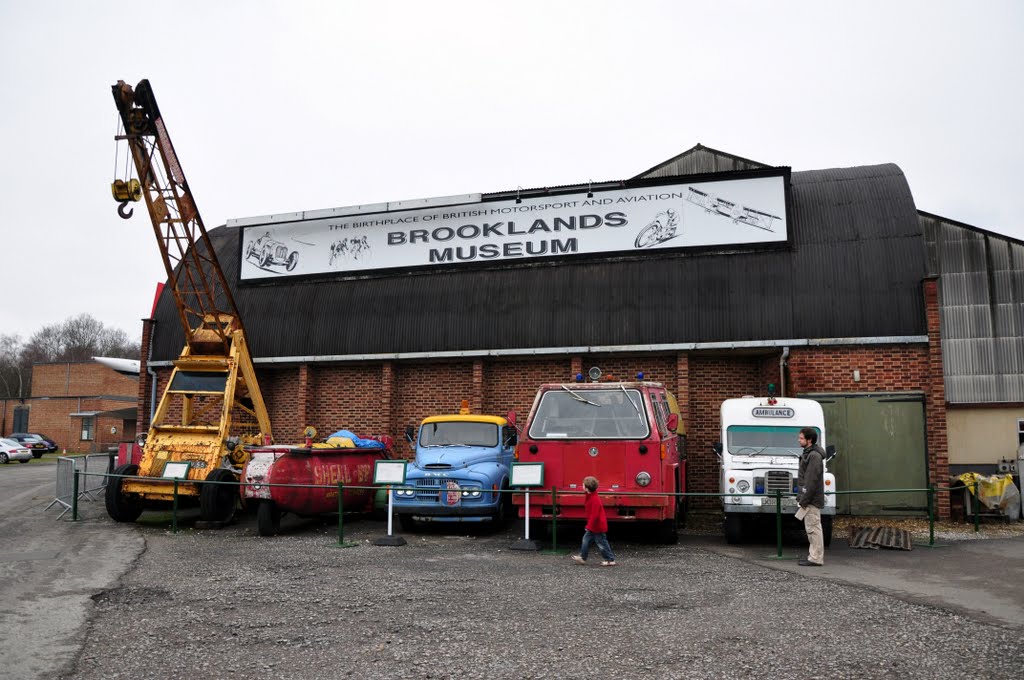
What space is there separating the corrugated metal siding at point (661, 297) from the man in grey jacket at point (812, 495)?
597 centimetres

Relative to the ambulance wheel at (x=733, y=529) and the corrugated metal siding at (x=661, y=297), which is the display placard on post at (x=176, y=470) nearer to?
the corrugated metal siding at (x=661, y=297)

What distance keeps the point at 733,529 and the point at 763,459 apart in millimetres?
1175

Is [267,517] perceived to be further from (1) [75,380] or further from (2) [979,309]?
(1) [75,380]

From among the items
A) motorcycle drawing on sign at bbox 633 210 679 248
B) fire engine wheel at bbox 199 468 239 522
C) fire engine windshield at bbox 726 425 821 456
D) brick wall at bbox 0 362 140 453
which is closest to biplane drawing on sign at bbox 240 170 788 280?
motorcycle drawing on sign at bbox 633 210 679 248

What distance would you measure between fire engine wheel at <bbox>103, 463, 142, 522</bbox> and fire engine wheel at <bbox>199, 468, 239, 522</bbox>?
4.76 feet

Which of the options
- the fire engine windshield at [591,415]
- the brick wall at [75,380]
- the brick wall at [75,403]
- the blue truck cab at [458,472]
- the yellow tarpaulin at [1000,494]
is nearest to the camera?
the fire engine windshield at [591,415]

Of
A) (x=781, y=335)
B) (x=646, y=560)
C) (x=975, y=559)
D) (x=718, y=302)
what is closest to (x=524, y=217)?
(x=718, y=302)

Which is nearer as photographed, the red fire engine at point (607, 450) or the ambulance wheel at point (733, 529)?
the red fire engine at point (607, 450)

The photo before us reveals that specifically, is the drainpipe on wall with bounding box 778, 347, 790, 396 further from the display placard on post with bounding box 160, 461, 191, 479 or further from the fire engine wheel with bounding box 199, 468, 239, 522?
the display placard on post with bounding box 160, 461, 191, 479

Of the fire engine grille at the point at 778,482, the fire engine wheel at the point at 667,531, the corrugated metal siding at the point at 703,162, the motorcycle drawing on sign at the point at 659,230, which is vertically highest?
the corrugated metal siding at the point at 703,162

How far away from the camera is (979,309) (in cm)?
2284

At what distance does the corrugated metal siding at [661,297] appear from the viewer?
15.8 m

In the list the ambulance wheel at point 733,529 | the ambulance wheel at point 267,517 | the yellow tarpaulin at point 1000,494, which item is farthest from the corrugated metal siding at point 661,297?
the ambulance wheel at point 267,517

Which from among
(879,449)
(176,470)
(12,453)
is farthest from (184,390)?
(12,453)
